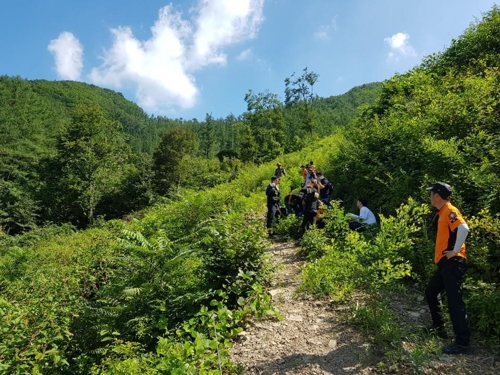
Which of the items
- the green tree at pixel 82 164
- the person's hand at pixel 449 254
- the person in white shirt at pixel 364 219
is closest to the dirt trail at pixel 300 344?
the person's hand at pixel 449 254

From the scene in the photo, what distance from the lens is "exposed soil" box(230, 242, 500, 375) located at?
3.73 metres

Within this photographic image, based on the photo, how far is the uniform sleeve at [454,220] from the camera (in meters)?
3.96

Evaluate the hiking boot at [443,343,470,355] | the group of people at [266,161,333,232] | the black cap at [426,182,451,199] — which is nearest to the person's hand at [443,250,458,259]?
the black cap at [426,182,451,199]

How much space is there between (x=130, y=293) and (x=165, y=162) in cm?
3958

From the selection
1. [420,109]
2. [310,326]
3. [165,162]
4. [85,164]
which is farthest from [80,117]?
[310,326]

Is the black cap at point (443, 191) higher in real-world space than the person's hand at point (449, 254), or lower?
higher

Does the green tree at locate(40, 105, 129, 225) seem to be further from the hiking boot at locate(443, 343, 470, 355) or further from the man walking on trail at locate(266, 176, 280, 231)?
the hiking boot at locate(443, 343, 470, 355)

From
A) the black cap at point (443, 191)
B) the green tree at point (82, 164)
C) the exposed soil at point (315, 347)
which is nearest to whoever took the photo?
the exposed soil at point (315, 347)

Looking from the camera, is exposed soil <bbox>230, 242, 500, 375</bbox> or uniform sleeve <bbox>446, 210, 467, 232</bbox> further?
uniform sleeve <bbox>446, 210, 467, 232</bbox>

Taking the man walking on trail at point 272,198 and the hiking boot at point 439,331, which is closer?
the hiking boot at point 439,331

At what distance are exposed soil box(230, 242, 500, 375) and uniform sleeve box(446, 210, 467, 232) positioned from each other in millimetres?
1460

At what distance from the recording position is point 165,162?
42844mm

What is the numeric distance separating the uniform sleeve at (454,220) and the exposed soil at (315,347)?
1460mm

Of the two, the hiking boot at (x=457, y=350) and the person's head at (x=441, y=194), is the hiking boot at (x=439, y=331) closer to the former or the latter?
the hiking boot at (x=457, y=350)
